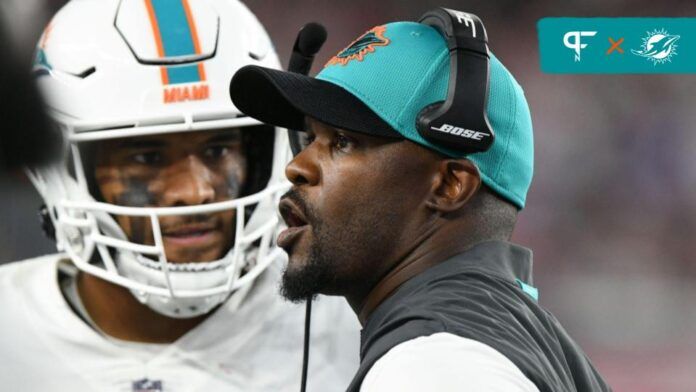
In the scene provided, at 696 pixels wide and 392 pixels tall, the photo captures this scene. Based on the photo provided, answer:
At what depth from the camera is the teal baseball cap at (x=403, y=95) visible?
1.03 m

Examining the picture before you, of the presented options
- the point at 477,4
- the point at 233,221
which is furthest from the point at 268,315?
the point at 477,4

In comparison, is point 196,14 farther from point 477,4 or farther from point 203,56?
point 477,4

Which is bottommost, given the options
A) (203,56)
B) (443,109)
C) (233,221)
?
(233,221)

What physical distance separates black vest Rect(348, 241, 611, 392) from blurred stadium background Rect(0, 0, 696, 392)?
4.38 ft

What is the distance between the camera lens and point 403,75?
1.04 m

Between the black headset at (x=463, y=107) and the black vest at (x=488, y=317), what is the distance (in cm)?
11

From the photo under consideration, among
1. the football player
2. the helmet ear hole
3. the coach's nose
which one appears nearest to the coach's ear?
the coach's nose

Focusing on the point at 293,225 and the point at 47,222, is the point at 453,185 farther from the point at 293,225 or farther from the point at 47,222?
the point at 47,222

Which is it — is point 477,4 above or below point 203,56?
below

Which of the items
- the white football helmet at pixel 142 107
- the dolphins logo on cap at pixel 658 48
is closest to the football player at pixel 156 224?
the white football helmet at pixel 142 107

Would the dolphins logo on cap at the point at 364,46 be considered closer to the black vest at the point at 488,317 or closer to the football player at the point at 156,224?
the black vest at the point at 488,317

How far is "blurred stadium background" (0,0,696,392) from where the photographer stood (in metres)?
2.46

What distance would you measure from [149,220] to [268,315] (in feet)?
0.87

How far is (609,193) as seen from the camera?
8.49 ft
